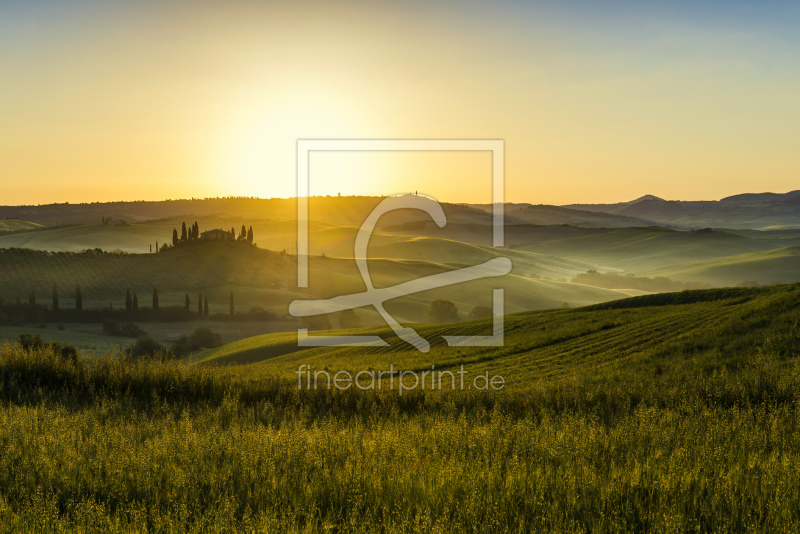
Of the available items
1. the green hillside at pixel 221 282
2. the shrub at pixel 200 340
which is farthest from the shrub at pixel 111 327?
the green hillside at pixel 221 282

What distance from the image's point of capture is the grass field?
5.29 meters

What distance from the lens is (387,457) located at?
723 centimetres

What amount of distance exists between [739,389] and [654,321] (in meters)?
17.2

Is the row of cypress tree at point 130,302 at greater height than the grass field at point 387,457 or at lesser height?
lesser

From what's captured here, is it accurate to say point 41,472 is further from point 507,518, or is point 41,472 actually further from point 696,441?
point 696,441

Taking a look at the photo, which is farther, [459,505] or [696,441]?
[696,441]

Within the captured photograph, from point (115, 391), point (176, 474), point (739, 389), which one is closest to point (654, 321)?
point (739, 389)

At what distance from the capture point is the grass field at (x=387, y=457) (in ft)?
17.4

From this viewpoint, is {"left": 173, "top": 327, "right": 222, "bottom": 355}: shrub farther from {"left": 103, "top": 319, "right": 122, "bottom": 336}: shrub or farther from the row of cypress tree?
the row of cypress tree

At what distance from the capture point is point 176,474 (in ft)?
21.3

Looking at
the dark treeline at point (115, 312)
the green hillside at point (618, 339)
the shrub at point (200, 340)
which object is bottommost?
the shrub at point (200, 340)

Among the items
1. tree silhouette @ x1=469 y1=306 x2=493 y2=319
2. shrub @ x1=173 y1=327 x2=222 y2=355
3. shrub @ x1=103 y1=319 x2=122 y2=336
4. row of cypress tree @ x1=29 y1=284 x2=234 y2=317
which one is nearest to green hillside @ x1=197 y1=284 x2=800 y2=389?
shrub @ x1=173 y1=327 x2=222 y2=355

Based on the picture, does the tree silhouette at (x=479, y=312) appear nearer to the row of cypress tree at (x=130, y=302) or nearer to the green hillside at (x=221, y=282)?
the green hillside at (x=221, y=282)

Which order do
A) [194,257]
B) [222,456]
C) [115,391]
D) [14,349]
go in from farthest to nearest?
[194,257] → [14,349] → [115,391] → [222,456]
